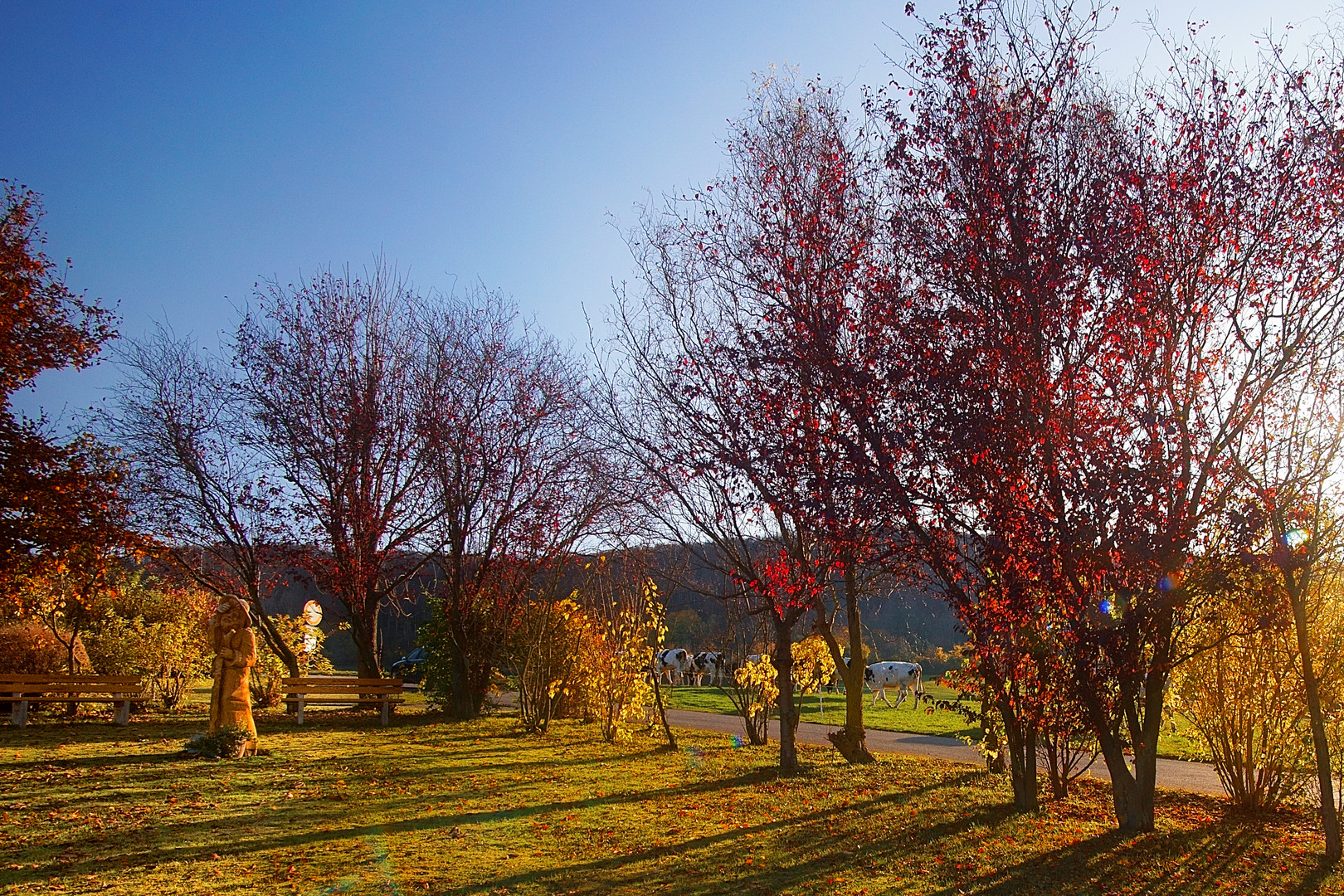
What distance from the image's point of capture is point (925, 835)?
751 cm

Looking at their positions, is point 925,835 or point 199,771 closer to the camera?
point 925,835

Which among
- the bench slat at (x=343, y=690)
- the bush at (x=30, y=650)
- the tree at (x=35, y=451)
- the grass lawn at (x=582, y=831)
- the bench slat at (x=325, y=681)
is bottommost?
the grass lawn at (x=582, y=831)

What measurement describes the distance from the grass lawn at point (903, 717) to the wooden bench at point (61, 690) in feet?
33.3

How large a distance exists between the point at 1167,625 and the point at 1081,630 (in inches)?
42.5

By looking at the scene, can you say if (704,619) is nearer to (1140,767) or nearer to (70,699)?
(70,699)

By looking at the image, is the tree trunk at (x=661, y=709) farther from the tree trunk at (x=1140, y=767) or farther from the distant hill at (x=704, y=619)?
the tree trunk at (x=1140, y=767)

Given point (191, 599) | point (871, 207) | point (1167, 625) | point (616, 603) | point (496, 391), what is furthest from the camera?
point (191, 599)

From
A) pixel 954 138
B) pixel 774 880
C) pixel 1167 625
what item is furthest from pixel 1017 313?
pixel 774 880

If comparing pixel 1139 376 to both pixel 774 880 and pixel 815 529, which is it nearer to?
pixel 815 529

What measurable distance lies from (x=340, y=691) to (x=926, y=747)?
10.3 meters

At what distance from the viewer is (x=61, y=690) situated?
14.3 m

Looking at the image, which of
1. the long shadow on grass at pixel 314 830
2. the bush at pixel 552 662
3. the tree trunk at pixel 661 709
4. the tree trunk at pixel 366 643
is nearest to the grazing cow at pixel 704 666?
the tree trunk at pixel 366 643

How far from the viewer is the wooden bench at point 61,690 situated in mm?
13883

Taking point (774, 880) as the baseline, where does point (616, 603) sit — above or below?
above
